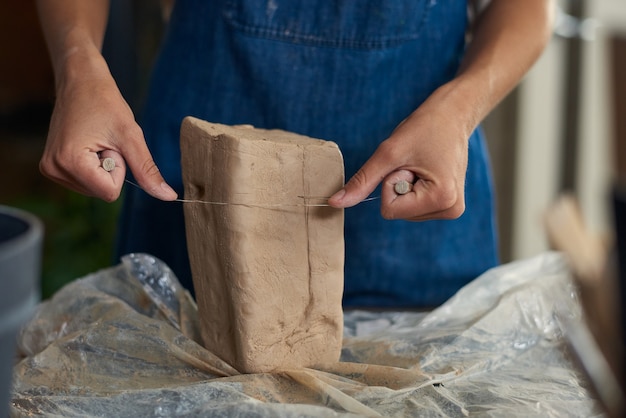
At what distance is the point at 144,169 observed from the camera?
90cm

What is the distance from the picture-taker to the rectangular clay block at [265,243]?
0.89 m

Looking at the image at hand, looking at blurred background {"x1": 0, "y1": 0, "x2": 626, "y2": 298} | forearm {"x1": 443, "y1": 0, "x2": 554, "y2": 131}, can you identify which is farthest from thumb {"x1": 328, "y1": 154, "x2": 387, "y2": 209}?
blurred background {"x1": 0, "y1": 0, "x2": 626, "y2": 298}

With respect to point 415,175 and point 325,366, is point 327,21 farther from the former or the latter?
point 325,366

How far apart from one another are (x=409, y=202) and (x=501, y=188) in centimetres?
200

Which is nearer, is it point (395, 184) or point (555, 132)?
point (395, 184)

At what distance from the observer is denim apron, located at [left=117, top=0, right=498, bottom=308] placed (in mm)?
1147

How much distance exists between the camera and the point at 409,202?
88cm

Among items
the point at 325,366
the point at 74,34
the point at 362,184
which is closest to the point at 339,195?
the point at 362,184

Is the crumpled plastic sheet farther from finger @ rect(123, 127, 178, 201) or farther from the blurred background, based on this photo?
the blurred background

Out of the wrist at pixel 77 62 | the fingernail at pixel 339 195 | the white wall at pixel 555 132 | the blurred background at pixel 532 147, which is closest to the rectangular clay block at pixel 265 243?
the fingernail at pixel 339 195

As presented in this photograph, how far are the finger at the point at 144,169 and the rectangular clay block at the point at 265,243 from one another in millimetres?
54

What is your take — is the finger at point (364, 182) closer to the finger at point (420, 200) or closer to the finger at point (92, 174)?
the finger at point (420, 200)

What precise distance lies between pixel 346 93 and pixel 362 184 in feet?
1.04

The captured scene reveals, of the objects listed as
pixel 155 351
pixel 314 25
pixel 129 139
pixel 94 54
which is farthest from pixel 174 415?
pixel 314 25
